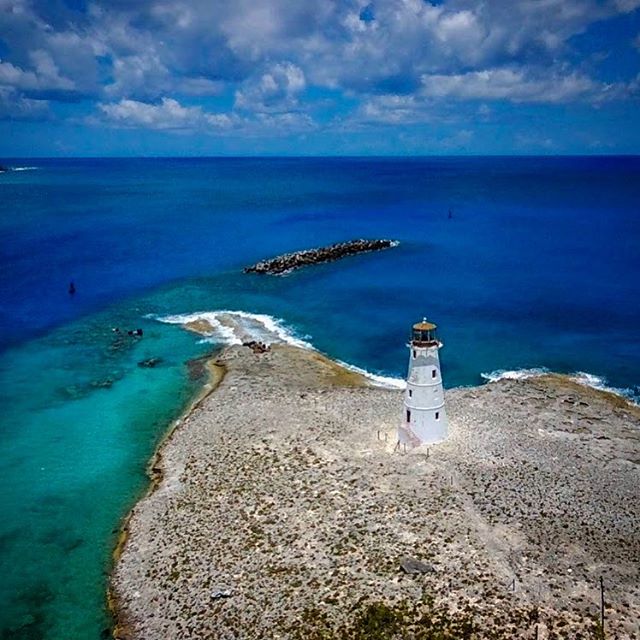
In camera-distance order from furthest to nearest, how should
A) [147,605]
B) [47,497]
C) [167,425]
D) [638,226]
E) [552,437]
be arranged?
[638,226], [167,425], [552,437], [47,497], [147,605]

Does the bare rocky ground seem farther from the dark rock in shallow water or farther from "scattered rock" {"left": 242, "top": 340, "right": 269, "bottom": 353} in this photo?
the dark rock in shallow water

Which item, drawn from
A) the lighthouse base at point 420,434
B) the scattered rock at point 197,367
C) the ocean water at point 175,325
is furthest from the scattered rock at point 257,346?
the lighthouse base at point 420,434

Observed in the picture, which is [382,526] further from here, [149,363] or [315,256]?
[315,256]

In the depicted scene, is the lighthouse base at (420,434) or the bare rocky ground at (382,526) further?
the lighthouse base at (420,434)

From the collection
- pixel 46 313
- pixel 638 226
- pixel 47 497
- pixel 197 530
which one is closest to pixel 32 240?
pixel 46 313

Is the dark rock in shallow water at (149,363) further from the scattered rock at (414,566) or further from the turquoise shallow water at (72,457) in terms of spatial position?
the scattered rock at (414,566)

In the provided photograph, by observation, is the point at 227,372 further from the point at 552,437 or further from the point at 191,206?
the point at 191,206

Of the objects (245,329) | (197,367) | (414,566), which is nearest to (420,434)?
(414,566)
